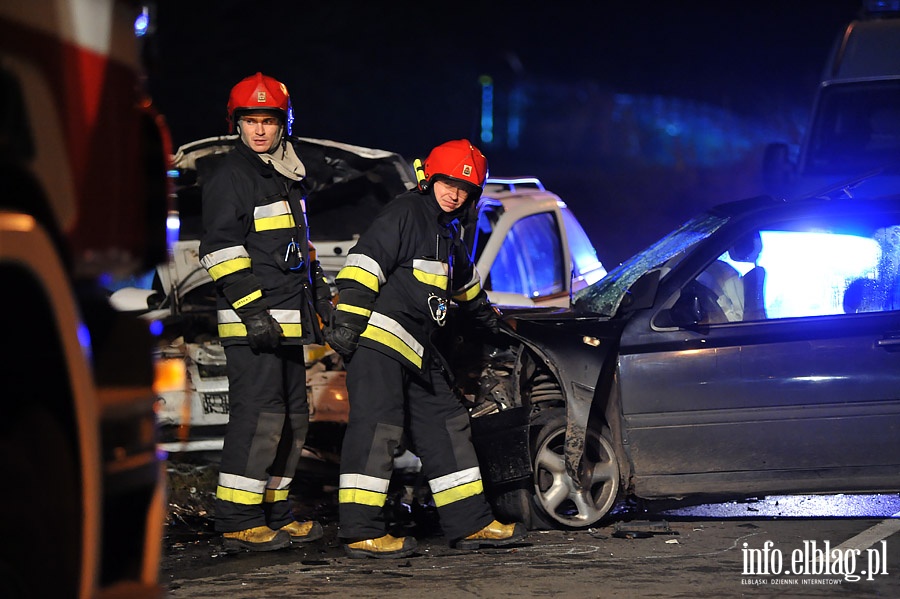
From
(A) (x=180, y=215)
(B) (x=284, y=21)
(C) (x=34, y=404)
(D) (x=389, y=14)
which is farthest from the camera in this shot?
(D) (x=389, y=14)

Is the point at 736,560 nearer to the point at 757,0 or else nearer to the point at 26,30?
the point at 26,30

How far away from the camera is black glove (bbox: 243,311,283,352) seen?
18.1 ft

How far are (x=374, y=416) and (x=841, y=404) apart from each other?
2196 mm

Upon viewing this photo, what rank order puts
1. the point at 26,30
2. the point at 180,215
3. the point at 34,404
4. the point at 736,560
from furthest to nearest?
A: the point at 180,215 → the point at 736,560 → the point at 34,404 → the point at 26,30

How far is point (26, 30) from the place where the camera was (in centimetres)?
254

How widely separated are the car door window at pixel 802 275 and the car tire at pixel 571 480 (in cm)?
83

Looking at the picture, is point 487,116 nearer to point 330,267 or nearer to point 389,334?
point 330,267

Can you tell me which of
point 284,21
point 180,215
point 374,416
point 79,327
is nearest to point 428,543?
point 374,416

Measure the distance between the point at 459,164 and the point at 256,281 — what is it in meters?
1.08

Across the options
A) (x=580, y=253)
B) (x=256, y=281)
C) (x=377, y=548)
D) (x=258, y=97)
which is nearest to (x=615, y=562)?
(x=377, y=548)

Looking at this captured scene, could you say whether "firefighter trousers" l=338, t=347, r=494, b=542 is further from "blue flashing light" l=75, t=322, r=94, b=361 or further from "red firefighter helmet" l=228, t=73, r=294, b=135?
"blue flashing light" l=75, t=322, r=94, b=361

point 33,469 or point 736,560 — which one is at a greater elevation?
point 33,469

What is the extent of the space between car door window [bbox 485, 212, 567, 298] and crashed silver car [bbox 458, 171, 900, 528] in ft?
6.41

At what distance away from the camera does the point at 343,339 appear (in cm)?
555
